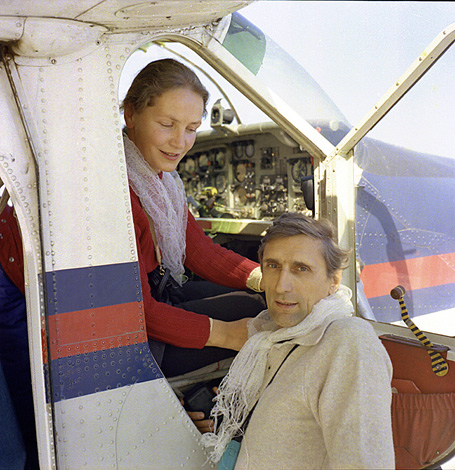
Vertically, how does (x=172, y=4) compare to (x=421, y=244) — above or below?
above

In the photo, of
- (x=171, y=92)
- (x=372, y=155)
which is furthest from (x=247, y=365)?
(x=372, y=155)

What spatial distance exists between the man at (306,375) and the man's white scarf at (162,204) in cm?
47

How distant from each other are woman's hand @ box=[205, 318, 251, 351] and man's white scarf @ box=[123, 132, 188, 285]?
380 millimetres

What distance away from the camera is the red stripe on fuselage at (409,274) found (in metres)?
2.20

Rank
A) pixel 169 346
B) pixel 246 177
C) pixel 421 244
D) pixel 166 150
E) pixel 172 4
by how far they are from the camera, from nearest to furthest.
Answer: pixel 172 4, pixel 169 346, pixel 166 150, pixel 421 244, pixel 246 177

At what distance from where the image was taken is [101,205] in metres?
1.61

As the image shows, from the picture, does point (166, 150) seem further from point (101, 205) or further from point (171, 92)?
point (101, 205)

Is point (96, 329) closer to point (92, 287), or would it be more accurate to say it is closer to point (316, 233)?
point (92, 287)

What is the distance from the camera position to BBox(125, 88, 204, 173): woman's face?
189 cm

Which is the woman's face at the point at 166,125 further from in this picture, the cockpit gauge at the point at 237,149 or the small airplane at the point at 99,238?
the cockpit gauge at the point at 237,149

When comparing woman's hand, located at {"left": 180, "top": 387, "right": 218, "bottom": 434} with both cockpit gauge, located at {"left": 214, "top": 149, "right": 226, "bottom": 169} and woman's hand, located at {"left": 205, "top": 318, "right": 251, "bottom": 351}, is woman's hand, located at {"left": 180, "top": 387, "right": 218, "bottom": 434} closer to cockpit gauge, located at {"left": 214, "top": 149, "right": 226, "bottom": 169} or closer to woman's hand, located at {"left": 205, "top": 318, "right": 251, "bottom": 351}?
woman's hand, located at {"left": 205, "top": 318, "right": 251, "bottom": 351}

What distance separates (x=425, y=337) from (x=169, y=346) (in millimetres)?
1011

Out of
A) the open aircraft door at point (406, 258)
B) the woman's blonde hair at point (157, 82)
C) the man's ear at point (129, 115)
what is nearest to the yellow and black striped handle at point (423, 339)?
the open aircraft door at point (406, 258)

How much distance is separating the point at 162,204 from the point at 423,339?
3.77ft
